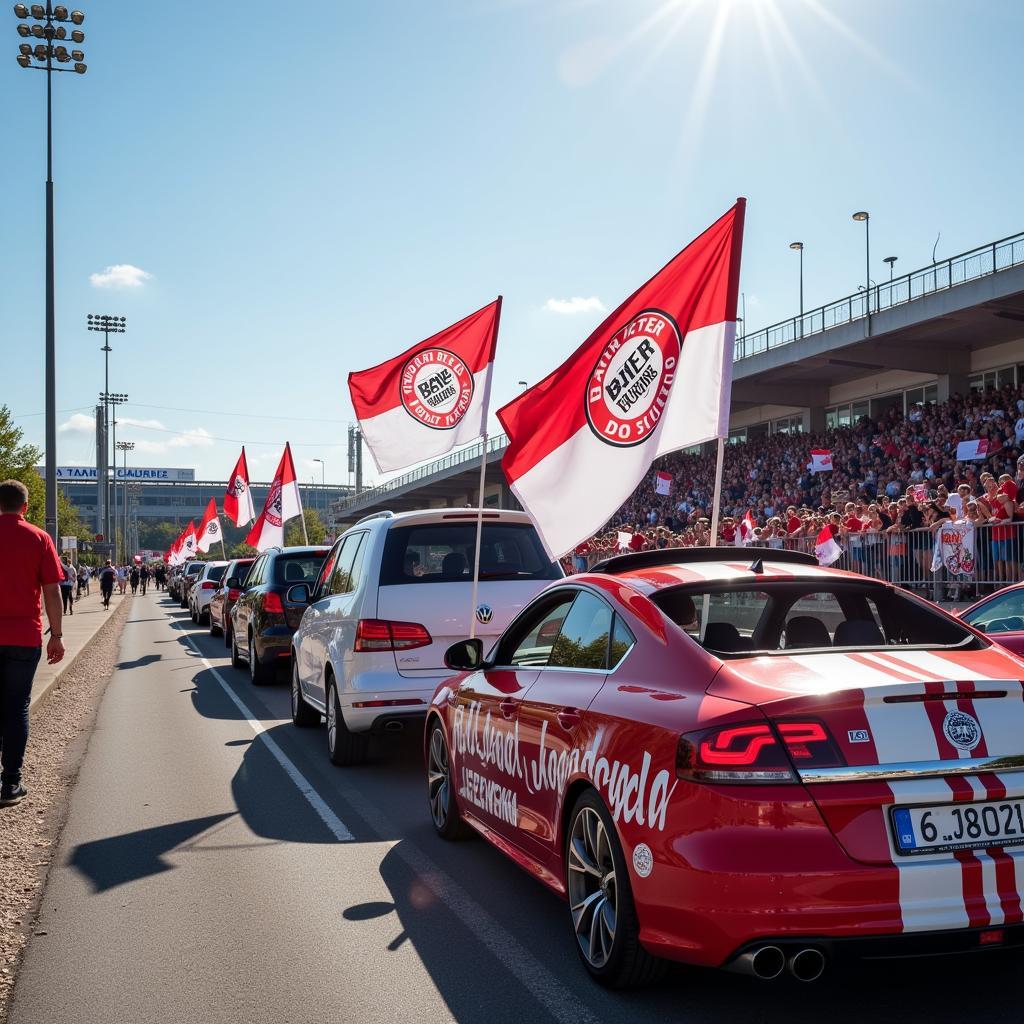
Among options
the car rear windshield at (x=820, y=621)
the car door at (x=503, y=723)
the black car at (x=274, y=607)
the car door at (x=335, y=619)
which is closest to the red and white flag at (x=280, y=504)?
the black car at (x=274, y=607)

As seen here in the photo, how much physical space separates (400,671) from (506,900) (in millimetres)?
2960

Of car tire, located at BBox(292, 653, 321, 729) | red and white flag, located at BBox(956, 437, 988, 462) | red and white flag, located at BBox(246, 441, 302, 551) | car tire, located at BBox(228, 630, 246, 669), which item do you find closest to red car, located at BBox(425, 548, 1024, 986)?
car tire, located at BBox(292, 653, 321, 729)

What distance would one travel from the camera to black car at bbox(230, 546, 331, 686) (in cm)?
1424

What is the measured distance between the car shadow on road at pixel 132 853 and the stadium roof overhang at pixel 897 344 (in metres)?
22.1

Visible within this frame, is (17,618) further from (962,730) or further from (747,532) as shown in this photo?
(747,532)

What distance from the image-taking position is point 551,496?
328 inches

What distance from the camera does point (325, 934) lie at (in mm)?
4910

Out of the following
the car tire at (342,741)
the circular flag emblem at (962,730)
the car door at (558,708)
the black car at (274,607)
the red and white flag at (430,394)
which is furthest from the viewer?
the black car at (274,607)

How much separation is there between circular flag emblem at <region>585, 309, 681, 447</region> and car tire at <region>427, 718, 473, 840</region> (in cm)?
259

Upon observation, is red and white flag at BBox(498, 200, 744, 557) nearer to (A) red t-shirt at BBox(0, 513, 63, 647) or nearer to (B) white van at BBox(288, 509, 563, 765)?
(B) white van at BBox(288, 509, 563, 765)

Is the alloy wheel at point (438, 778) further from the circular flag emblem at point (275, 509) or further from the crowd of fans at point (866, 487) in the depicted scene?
the circular flag emblem at point (275, 509)

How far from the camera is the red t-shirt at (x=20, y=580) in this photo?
740 centimetres

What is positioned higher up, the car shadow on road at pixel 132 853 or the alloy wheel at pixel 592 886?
the alloy wheel at pixel 592 886

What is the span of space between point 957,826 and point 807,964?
0.63 meters
